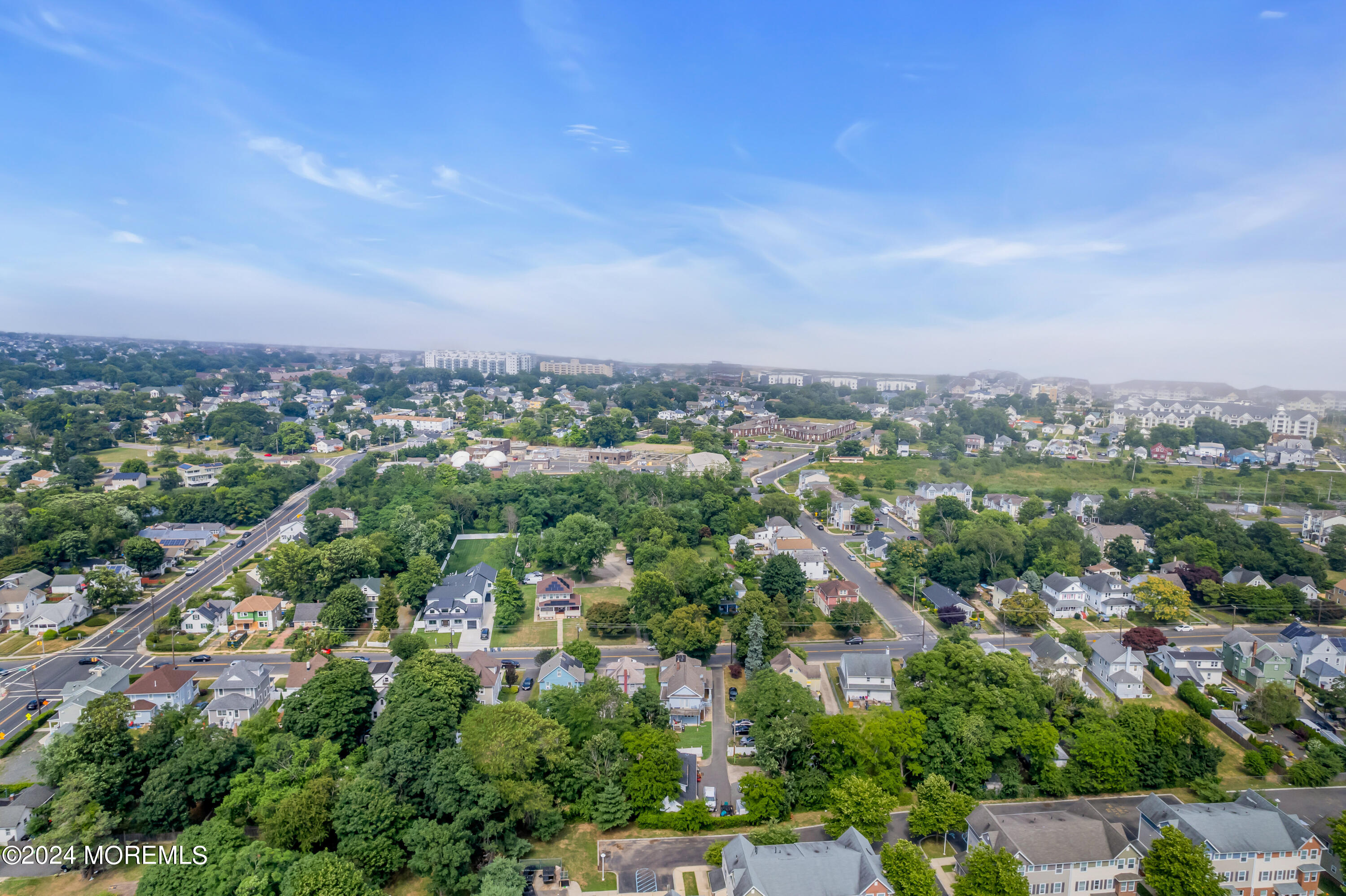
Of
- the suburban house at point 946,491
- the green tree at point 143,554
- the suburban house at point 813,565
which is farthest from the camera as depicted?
the suburban house at point 946,491

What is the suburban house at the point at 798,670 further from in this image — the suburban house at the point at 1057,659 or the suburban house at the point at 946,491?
the suburban house at the point at 946,491

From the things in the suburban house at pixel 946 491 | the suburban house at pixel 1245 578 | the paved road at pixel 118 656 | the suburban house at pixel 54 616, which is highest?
the suburban house at pixel 946 491

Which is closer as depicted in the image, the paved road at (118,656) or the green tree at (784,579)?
the paved road at (118,656)

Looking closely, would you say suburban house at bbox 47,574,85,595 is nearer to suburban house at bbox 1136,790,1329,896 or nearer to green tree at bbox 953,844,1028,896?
green tree at bbox 953,844,1028,896

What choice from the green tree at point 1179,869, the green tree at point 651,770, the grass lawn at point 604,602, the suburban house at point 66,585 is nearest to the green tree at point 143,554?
the suburban house at point 66,585

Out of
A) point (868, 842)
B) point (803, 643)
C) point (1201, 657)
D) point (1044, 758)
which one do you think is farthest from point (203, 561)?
point (1201, 657)

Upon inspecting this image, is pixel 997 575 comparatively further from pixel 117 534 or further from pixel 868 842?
pixel 117 534

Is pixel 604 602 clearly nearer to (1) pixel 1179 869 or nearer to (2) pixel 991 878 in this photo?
(2) pixel 991 878
